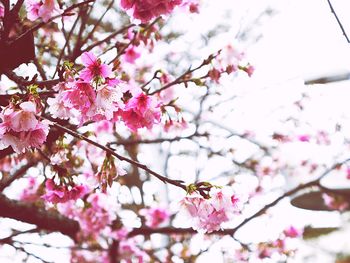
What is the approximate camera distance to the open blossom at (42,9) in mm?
2160

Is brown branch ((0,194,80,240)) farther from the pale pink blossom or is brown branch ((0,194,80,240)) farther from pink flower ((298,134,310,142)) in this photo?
pink flower ((298,134,310,142))

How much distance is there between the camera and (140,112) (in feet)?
6.53

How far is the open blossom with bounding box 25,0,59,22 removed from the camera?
216 centimetres

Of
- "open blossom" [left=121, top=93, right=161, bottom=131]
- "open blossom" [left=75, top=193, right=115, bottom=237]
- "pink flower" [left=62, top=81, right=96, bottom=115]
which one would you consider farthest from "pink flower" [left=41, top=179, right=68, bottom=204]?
"open blossom" [left=75, top=193, right=115, bottom=237]

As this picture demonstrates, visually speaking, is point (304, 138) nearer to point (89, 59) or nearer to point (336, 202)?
point (336, 202)

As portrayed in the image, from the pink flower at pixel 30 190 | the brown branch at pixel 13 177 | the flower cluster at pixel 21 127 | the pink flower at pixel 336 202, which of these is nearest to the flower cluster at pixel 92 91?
the flower cluster at pixel 21 127

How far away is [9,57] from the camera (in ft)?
6.40

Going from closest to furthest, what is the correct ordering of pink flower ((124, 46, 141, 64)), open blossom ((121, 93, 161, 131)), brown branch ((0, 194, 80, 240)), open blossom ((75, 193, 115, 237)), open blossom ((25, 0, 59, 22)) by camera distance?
open blossom ((121, 93, 161, 131)) → open blossom ((25, 0, 59, 22)) → brown branch ((0, 194, 80, 240)) → pink flower ((124, 46, 141, 64)) → open blossom ((75, 193, 115, 237))

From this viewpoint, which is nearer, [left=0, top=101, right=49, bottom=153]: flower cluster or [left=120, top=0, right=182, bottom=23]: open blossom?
[left=0, top=101, right=49, bottom=153]: flower cluster

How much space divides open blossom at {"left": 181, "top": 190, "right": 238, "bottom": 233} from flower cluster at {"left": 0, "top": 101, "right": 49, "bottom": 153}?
0.68m

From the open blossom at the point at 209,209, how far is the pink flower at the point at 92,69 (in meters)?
0.64

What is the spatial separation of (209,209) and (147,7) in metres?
1.12

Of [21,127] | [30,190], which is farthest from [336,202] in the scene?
[30,190]

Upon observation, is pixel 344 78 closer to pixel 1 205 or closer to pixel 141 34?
pixel 141 34
